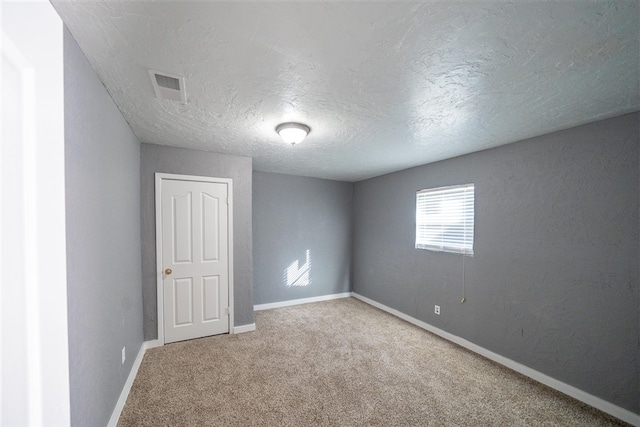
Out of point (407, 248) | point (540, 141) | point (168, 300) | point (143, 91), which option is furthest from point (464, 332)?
point (143, 91)

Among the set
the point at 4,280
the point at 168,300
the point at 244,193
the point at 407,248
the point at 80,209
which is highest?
the point at 244,193

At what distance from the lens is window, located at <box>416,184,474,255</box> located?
3.11 metres

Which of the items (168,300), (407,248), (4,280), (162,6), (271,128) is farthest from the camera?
(407,248)

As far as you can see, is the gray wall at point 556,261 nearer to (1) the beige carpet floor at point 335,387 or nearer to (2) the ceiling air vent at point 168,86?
(1) the beige carpet floor at point 335,387

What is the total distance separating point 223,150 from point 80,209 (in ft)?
6.50

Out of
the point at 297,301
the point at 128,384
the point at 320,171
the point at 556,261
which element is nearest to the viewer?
the point at 128,384

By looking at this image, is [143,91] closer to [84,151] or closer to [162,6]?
[84,151]

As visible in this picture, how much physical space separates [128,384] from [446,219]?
3.80 meters

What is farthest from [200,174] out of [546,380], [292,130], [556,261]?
[546,380]

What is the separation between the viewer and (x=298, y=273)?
468 cm

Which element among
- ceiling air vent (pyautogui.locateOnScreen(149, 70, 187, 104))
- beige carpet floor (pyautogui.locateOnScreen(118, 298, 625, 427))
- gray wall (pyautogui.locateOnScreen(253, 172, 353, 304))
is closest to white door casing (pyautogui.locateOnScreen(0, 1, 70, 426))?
ceiling air vent (pyautogui.locateOnScreen(149, 70, 187, 104))

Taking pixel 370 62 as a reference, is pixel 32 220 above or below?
below

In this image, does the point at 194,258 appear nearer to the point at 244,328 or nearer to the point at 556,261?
the point at 244,328

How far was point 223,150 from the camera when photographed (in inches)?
125
